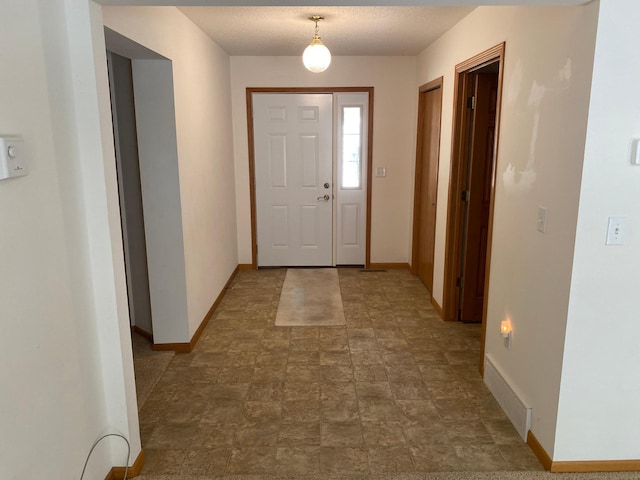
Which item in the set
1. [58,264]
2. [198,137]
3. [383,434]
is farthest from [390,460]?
[198,137]

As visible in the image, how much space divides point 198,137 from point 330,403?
2299 millimetres

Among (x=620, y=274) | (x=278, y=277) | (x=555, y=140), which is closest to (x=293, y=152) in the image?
(x=278, y=277)

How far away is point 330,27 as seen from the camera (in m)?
3.80

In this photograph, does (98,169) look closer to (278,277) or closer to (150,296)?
(150,296)

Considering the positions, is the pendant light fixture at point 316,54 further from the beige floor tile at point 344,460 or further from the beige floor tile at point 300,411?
the beige floor tile at point 344,460

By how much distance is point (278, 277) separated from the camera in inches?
211

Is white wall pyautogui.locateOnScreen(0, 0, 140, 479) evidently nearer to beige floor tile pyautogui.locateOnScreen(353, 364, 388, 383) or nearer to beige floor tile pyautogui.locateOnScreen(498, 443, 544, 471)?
beige floor tile pyautogui.locateOnScreen(353, 364, 388, 383)

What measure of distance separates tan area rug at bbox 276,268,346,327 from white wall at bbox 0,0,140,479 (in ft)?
6.76

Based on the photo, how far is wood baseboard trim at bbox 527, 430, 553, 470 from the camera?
87.1 inches

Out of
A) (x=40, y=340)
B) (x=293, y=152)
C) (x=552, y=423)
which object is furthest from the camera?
(x=293, y=152)

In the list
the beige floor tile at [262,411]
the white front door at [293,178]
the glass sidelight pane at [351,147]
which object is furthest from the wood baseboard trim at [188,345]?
the glass sidelight pane at [351,147]

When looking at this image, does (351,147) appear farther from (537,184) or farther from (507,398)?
(507,398)

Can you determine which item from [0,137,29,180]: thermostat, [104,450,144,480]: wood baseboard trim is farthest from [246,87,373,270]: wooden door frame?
[0,137,29,180]: thermostat

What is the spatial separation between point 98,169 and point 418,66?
4.09 meters
